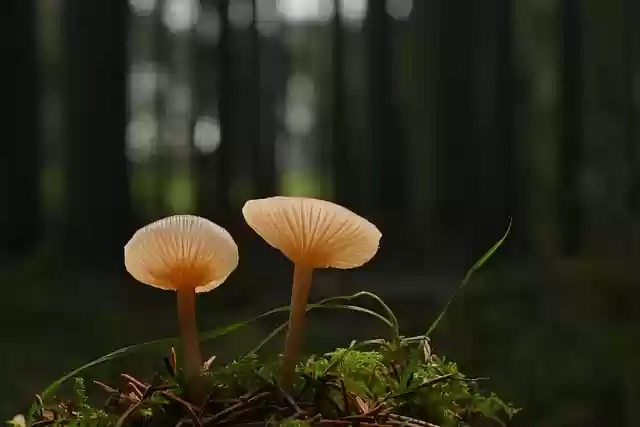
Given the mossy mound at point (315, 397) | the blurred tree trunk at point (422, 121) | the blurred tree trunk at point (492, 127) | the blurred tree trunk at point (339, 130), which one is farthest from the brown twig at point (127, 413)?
the blurred tree trunk at point (339, 130)

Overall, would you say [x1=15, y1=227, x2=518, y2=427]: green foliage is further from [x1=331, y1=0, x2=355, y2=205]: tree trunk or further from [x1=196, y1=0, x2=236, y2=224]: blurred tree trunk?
[x1=331, y1=0, x2=355, y2=205]: tree trunk

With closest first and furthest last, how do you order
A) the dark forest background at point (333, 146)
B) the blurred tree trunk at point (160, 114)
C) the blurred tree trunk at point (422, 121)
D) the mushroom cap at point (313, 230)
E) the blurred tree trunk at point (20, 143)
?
the mushroom cap at point (313, 230), the dark forest background at point (333, 146), the blurred tree trunk at point (20, 143), the blurred tree trunk at point (422, 121), the blurred tree trunk at point (160, 114)

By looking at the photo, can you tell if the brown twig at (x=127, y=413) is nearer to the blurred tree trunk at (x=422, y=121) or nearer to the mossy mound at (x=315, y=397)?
the mossy mound at (x=315, y=397)

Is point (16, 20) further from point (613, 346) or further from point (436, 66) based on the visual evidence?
point (613, 346)

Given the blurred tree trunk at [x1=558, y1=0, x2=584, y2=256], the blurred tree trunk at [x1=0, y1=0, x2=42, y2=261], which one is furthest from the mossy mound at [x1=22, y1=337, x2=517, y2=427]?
the blurred tree trunk at [x1=0, y1=0, x2=42, y2=261]

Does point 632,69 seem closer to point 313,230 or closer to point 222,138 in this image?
point 222,138

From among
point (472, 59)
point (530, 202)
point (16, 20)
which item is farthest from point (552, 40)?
point (16, 20)
